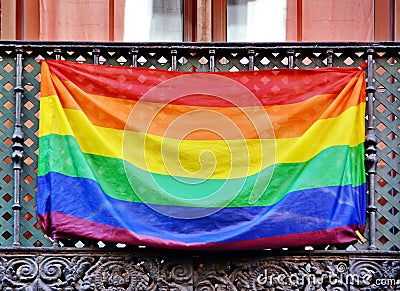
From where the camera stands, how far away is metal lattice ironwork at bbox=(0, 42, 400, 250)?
1352 cm

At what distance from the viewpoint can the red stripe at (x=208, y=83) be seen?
1343cm

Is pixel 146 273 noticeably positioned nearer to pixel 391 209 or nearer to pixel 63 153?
pixel 63 153

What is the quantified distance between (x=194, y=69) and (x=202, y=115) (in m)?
0.73

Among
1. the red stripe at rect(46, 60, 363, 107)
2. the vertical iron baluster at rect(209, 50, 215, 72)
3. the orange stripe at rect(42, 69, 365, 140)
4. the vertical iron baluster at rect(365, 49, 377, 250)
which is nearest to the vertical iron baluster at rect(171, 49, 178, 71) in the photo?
the red stripe at rect(46, 60, 363, 107)

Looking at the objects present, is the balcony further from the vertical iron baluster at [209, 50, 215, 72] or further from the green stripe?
the green stripe

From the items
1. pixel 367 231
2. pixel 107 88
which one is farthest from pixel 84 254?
pixel 367 231

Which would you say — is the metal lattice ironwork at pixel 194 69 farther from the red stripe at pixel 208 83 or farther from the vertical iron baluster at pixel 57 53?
the red stripe at pixel 208 83

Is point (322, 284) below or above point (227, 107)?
below

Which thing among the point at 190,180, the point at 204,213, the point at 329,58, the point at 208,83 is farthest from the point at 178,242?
the point at 329,58

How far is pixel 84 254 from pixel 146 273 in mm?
637

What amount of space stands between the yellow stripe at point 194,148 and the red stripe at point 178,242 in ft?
2.31

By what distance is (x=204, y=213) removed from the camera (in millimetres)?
13047

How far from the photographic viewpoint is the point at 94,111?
525 inches

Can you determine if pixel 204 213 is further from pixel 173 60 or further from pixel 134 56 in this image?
pixel 134 56
